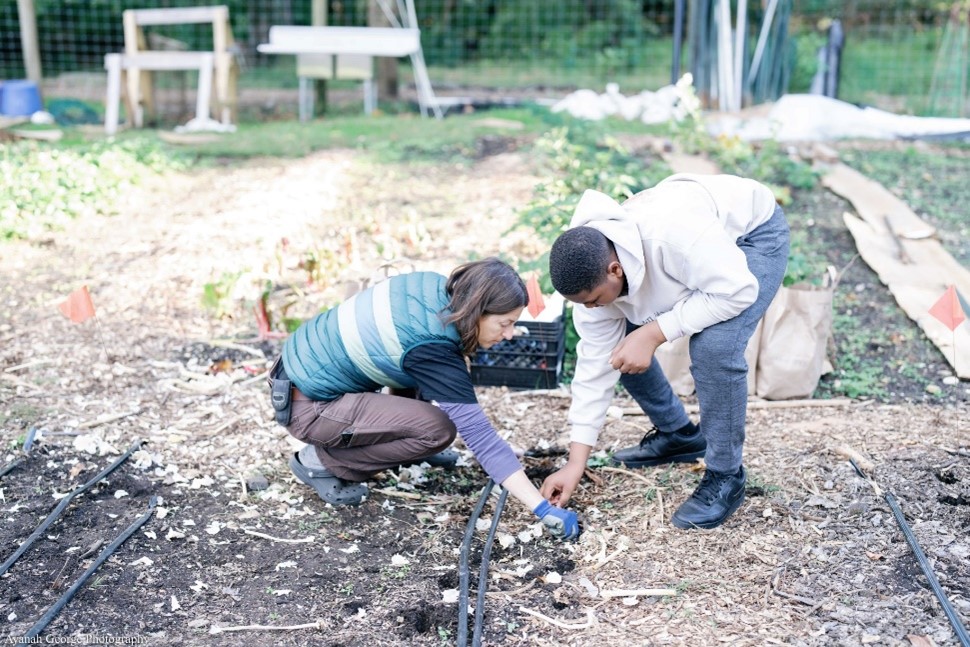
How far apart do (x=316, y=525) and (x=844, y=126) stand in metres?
7.32

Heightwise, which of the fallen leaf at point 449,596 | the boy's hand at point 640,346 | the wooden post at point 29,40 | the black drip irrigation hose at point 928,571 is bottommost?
the fallen leaf at point 449,596

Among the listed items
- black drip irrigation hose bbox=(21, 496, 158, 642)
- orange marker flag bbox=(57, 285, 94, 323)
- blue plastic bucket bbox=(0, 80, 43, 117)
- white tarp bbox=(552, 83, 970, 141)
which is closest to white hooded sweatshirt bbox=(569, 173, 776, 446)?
black drip irrigation hose bbox=(21, 496, 158, 642)

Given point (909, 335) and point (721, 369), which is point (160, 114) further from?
point (721, 369)

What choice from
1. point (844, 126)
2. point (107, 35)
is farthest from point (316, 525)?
Answer: point (107, 35)

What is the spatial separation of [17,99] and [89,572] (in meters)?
8.56

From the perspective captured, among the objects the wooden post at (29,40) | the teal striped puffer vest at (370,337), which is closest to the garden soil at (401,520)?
the teal striped puffer vest at (370,337)

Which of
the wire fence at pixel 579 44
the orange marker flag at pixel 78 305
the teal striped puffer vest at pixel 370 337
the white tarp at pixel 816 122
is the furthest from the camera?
the wire fence at pixel 579 44

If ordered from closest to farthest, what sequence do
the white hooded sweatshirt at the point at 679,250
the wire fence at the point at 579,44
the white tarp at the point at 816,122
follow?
the white hooded sweatshirt at the point at 679,250 < the white tarp at the point at 816,122 < the wire fence at the point at 579,44

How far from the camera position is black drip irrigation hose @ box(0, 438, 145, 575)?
2.89m

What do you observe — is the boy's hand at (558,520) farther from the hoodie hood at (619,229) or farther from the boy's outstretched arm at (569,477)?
the hoodie hood at (619,229)

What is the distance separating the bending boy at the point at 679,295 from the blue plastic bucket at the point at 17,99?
346 inches

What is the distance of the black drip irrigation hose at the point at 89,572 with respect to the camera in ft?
8.40

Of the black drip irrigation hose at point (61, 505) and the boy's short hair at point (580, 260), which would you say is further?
the black drip irrigation hose at point (61, 505)

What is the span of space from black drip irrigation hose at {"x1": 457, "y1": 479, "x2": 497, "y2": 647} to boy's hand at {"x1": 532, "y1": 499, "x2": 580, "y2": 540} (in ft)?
0.79
